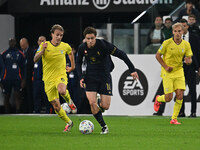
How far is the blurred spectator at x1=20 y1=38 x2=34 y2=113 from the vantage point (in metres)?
19.5

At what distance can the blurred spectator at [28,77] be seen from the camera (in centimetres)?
1945

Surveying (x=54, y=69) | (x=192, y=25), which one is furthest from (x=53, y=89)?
(x=192, y=25)

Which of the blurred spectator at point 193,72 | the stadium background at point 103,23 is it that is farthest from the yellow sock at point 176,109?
the stadium background at point 103,23

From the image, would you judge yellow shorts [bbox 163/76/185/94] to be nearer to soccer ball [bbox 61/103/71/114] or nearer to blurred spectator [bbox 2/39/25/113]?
soccer ball [bbox 61/103/71/114]

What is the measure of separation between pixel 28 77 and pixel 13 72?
828 millimetres

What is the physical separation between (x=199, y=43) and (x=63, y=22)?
7.51 metres

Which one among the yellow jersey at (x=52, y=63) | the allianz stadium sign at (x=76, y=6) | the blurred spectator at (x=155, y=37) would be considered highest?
the allianz stadium sign at (x=76, y=6)

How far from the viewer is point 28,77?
20047 mm

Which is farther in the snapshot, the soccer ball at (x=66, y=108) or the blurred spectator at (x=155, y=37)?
the blurred spectator at (x=155, y=37)

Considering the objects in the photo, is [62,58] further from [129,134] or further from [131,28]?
[131,28]

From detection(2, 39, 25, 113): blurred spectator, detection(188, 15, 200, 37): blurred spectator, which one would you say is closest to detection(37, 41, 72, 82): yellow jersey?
detection(188, 15, 200, 37): blurred spectator

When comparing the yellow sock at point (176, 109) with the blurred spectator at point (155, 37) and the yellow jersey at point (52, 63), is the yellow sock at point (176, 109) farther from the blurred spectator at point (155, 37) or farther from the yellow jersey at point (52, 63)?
the blurred spectator at point (155, 37)

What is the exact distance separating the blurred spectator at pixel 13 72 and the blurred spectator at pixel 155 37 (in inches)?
155

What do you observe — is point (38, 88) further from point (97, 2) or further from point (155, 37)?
point (97, 2)
